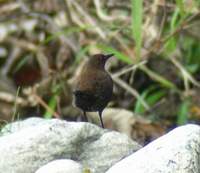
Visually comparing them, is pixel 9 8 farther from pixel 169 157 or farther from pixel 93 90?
pixel 169 157

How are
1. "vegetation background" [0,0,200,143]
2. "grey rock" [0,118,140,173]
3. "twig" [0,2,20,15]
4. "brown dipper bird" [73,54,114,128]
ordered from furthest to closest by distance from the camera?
"twig" [0,2,20,15] < "vegetation background" [0,0,200,143] < "brown dipper bird" [73,54,114,128] < "grey rock" [0,118,140,173]

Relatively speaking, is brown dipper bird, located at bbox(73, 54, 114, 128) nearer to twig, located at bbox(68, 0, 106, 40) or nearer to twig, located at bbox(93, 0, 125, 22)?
twig, located at bbox(68, 0, 106, 40)

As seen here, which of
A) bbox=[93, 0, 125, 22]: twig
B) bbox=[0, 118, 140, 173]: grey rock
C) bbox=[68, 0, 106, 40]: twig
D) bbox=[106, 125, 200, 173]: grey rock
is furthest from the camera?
bbox=[93, 0, 125, 22]: twig

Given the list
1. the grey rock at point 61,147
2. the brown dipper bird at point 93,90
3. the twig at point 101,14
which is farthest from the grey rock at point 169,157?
the twig at point 101,14

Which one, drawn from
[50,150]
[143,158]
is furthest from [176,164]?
[50,150]

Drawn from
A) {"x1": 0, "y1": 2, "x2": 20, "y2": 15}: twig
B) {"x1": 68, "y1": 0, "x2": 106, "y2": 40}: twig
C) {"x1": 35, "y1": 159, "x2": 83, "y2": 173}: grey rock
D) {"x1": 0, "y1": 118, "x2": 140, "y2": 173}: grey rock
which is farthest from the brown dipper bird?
{"x1": 0, "y1": 2, "x2": 20, "y2": 15}: twig

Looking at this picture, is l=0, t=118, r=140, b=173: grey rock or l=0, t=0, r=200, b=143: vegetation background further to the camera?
l=0, t=0, r=200, b=143: vegetation background
